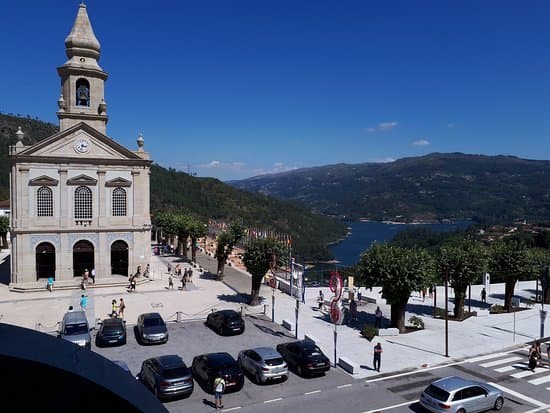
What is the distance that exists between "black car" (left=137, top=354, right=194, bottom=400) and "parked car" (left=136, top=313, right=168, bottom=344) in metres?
5.94

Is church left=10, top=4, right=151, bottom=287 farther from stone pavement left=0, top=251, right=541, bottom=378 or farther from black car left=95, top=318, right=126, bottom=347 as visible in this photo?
black car left=95, top=318, right=126, bottom=347

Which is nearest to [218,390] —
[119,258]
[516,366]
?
[516,366]

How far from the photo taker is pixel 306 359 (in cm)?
2066

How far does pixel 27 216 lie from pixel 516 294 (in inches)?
1794

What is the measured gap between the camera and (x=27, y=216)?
38562mm

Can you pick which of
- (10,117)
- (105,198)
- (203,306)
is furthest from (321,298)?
(10,117)

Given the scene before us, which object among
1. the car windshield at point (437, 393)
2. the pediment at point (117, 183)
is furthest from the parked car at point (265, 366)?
the pediment at point (117, 183)

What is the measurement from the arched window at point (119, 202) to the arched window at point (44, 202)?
5.12 m

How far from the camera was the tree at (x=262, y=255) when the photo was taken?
33.1m

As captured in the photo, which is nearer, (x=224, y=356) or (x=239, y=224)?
(x=224, y=356)

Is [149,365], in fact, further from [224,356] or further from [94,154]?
[94,154]

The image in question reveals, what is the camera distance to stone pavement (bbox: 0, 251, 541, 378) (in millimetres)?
24578

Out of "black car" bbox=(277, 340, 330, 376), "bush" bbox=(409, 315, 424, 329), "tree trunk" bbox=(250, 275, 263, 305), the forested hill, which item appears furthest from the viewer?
the forested hill

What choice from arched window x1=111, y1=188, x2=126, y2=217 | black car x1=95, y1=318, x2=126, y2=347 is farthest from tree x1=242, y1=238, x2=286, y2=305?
arched window x1=111, y1=188, x2=126, y2=217
